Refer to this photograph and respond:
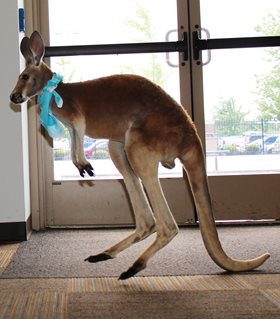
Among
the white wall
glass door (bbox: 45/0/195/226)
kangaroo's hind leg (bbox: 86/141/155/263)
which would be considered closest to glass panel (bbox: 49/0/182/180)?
glass door (bbox: 45/0/195/226)

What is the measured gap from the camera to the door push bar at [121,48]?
3322 mm

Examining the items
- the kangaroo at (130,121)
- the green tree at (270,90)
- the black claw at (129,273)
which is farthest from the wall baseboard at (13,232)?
the green tree at (270,90)

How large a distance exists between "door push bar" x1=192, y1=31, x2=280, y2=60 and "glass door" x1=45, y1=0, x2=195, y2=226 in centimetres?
12

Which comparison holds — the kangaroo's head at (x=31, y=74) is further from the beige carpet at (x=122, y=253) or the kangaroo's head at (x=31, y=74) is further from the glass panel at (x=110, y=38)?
the glass panel at (x=110, y=38)

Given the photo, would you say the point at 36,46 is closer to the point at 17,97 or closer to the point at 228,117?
the point at 17,97

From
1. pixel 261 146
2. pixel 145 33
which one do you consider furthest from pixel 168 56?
pixel 261 146

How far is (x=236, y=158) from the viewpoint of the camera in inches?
137

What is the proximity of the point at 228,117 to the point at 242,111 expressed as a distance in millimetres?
112

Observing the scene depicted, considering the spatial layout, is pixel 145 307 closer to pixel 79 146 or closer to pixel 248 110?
pixel 79 146

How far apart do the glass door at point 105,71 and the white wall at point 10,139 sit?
47cm

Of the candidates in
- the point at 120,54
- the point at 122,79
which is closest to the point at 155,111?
the point at 122,79

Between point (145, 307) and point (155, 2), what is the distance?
2419mm

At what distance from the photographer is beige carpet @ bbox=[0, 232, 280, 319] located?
4.79ft

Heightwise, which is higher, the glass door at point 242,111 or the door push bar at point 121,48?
the door push bar at point 121,48
